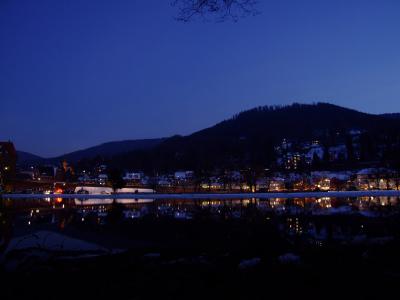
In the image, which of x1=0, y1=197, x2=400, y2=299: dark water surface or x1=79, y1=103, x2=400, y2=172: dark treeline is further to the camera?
x1=79, y1=103, x2=400, y2=172: dark treeline

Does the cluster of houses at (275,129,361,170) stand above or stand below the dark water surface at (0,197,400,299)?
above

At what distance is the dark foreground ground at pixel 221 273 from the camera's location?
18.5 ft

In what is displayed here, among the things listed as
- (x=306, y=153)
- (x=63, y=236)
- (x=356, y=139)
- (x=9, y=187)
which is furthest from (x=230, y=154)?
(x=63, y=236)

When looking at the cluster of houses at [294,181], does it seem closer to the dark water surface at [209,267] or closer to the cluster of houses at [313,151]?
the cluster of houses at [313,151]

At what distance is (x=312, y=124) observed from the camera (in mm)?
184625

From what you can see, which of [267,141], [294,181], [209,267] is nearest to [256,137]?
[267,141]

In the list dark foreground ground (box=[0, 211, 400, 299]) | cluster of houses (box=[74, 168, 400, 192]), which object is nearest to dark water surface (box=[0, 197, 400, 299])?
dark foreground ground (box=[0, 211, 400, 299])

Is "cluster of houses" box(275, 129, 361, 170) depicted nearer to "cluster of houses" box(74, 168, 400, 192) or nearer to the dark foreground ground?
"cluster of houses" box(74, 168, 400, 192)

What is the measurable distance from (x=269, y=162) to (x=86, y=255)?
399ft

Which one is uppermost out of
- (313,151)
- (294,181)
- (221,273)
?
(313,151)

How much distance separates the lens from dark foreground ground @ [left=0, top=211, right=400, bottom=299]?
565cm

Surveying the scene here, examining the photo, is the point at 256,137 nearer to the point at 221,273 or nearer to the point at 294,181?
the point at 294,181

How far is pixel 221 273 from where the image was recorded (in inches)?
266

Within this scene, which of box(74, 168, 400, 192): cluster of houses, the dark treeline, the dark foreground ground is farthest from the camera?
the dark treeline
